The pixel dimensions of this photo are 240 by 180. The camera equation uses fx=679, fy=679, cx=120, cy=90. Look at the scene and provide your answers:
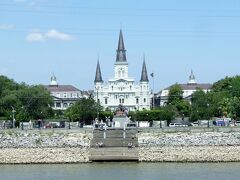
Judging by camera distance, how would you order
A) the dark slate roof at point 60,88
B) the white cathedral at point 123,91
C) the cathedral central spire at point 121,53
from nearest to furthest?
the cathedral central spire at point 121,53 < the white cathedral at point 123,91 < the dark slate roof at point 60,88

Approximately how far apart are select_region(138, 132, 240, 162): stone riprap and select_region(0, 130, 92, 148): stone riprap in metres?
4.77

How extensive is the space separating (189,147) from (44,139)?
11565 mm

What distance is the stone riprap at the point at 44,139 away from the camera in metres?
53.0

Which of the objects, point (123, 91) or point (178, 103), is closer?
point (178, 103)

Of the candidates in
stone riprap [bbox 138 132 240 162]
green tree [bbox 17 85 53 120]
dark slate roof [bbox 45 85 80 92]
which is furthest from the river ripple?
dark slate roof [bbox 45 85 80 92]

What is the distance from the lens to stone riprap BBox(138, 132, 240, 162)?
4941cm

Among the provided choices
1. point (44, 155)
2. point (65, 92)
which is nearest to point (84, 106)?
point (44, 155)

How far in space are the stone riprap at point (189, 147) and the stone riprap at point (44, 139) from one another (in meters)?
4.77

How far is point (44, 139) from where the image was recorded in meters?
53.9

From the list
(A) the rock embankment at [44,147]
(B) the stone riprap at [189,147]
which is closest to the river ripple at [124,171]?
(B) the stone riprap at [189,147]

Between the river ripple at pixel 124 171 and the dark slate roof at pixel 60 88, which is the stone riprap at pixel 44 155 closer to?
the river ripple at pixel 124 171

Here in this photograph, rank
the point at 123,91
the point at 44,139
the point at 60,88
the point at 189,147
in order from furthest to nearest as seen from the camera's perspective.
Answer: the point at 60,88
the point at 123,91
the point at 44,139
the point at 189,147

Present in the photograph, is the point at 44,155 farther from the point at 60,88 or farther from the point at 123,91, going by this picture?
the point at 60,88

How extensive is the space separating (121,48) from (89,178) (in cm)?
11636
